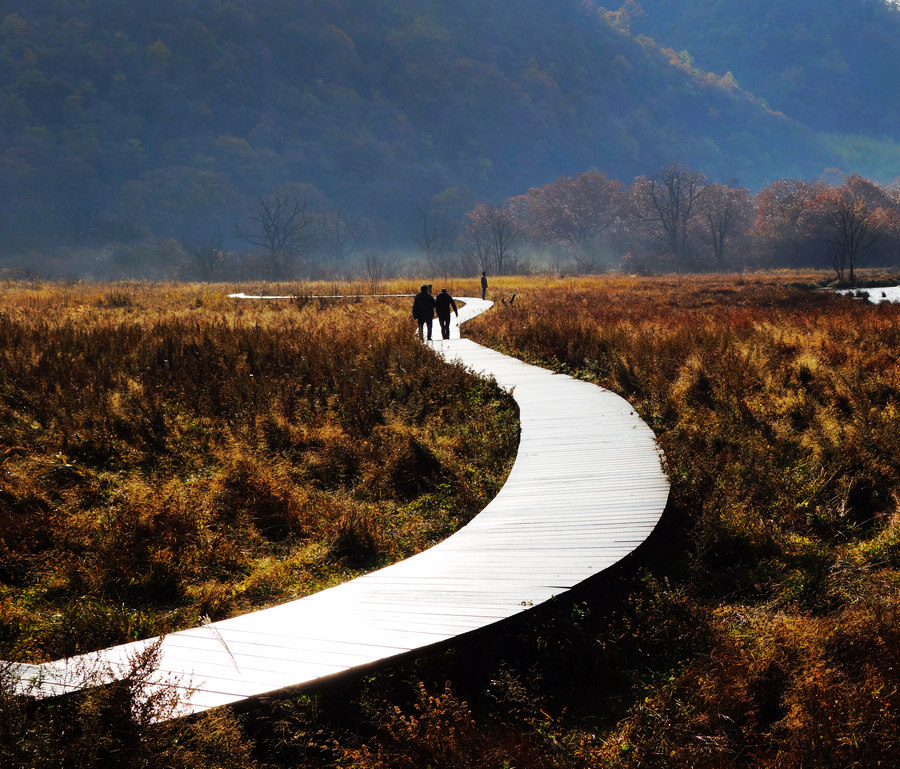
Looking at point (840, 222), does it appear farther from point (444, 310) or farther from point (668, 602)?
point (668, 602)

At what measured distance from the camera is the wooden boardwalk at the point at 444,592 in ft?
12.0

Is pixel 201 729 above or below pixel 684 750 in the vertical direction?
above

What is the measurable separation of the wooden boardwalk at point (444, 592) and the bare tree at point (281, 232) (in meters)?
68.1

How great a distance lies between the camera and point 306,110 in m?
117

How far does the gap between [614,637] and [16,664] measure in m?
3.26

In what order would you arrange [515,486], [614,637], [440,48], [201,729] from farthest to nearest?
[440,48], [515,486], [614,637], [201,729]

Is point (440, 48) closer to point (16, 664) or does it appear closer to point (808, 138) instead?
point (808, 138)

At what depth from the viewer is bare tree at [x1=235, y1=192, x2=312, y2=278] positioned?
7500 cm

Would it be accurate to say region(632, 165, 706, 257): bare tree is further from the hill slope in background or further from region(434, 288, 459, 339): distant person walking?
region(434, 288, 459, 339): distant person walking

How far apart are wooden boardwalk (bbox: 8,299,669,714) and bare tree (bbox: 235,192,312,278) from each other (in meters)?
68.1

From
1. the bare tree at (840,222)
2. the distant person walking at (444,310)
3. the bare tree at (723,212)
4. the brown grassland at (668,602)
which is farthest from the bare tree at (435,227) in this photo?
the brown grassland at (668,602)

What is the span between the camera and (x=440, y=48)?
13850cm

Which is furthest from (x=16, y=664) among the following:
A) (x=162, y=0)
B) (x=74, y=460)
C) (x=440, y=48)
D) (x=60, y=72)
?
(x=440, y=48)

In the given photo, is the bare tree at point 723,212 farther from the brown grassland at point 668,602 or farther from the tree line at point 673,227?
the brown grassland at point 668,602
